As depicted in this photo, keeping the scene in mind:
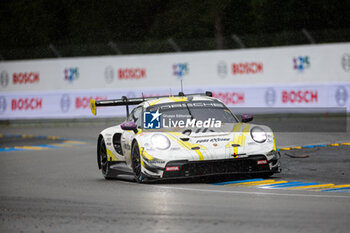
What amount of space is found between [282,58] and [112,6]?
1320 centimetres

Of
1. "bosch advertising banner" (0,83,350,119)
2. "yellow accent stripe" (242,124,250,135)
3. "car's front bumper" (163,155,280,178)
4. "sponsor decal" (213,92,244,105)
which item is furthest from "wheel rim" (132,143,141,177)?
"sponsor decal" (213,92,244,105)

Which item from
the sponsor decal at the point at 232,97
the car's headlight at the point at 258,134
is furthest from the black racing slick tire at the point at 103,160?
the sponsor decal at the point at 232,97

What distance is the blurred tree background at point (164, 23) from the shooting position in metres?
32.1

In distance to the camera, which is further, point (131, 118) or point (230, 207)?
point (131, 118)

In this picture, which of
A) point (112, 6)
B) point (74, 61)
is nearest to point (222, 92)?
point (74, 61)

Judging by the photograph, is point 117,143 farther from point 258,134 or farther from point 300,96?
point 300,96

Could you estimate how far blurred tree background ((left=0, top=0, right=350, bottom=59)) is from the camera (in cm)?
3212

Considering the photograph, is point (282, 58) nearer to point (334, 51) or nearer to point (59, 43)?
point (334, 51)

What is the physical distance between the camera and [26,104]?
31141 mm

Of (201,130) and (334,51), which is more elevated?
(334,51)

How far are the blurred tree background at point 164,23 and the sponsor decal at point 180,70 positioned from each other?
0.85m

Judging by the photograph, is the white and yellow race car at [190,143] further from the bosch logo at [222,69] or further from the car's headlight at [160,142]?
the bosch logo at [222,69]

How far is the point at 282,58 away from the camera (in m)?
30.0

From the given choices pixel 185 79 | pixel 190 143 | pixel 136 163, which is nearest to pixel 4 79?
pixel 185 79
